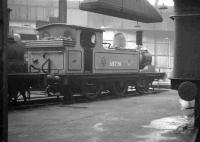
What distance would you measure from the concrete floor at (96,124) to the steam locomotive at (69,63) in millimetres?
1294

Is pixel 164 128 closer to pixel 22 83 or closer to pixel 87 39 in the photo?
pixel 22 83

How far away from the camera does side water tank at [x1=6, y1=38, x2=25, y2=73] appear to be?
10.1m

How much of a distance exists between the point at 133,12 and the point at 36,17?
29472mm

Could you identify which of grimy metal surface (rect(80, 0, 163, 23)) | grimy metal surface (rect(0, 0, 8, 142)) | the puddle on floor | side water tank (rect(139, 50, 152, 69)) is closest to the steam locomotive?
side water tank (rect(139, 50, 152, 69))

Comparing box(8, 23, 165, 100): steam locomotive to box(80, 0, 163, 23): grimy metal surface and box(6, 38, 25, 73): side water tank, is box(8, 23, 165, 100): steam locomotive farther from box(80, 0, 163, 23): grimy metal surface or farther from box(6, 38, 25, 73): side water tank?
box(80, 0, 163, 23): grimy metal surface

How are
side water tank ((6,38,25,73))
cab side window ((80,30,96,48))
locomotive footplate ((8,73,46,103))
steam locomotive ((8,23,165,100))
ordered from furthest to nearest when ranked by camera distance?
cab side window ((80,30,96,48)) < steam locomotive ((8,23,165,100)) < side water tank ((6,38,25,73)) < locomotive footplate ((8,73,46,103))

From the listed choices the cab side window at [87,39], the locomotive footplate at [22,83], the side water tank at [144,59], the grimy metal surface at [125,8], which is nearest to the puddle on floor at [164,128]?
the grimy metal surface at [125,8]

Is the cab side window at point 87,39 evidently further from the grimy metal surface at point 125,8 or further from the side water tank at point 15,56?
the grimy metal surface at point 125,8

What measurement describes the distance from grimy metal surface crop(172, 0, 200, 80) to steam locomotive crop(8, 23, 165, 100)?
218 inches

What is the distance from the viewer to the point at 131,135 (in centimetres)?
627

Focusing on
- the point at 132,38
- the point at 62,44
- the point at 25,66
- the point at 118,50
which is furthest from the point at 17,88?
the point at 132,38

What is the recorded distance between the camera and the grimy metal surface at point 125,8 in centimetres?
562

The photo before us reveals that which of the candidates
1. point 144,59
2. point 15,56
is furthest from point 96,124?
point 144,59

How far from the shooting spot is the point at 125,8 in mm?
6223
